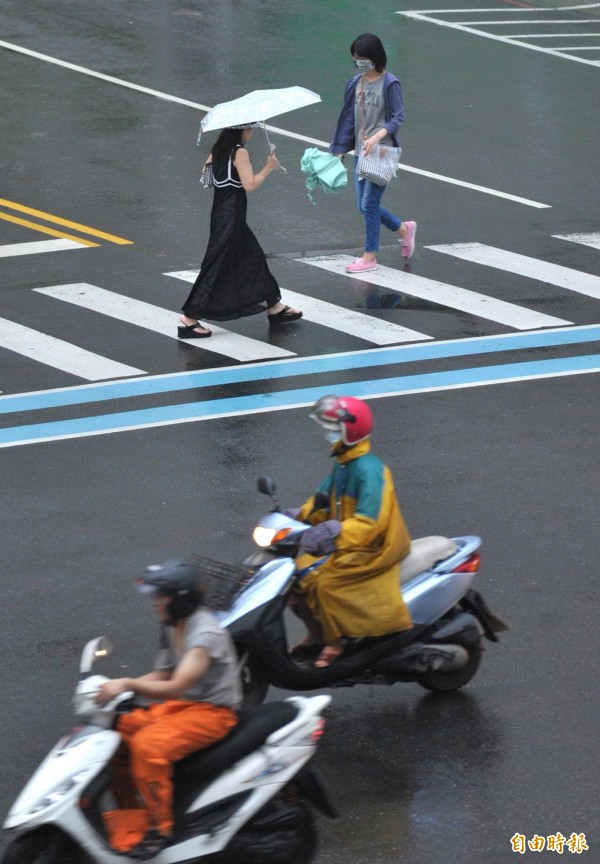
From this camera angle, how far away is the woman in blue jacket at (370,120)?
1447 centimetres

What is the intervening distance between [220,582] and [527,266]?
9448 mm

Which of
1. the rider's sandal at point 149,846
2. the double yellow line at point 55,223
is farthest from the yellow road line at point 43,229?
the rider's sandal at point 149,846

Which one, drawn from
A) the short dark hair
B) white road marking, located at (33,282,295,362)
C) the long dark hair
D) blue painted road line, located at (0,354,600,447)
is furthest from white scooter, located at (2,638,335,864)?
the short dark hair

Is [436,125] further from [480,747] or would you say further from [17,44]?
[480,747]

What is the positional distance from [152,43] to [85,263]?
1076 cm

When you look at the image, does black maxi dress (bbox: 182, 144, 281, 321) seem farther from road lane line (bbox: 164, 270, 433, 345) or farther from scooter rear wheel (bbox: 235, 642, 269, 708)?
scooter rear wheel (bbox: 235, 642, 269, 708)

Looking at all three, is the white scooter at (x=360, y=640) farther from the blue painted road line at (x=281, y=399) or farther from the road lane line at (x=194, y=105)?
the road lane line at (x=194, y=105)

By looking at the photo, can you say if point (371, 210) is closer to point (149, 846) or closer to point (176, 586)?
point (176, 586)

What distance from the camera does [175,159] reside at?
738 inches

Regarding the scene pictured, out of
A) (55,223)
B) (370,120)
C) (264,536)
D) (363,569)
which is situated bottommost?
(55,223)

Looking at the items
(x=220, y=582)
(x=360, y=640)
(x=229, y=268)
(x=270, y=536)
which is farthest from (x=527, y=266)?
(x=220, y=582)

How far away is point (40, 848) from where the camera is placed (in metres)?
5.77

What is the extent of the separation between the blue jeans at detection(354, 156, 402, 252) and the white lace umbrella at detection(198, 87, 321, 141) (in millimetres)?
2600

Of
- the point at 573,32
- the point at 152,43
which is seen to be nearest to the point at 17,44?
the point at 152,43
